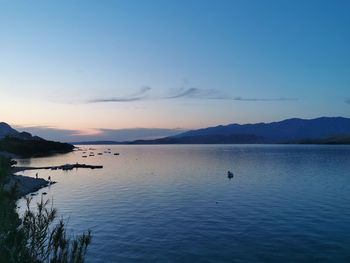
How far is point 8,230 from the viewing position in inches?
608

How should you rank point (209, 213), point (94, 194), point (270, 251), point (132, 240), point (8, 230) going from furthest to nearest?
point (94, 194), point (209, 213), point (132, 240), point (270, 251), point (8, 230)

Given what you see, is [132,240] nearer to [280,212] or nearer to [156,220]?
[156,220]

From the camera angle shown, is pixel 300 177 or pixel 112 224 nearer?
pixel 112 224

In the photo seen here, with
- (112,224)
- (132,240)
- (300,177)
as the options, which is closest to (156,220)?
(112,224)

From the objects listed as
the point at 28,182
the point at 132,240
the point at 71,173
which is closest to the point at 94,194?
the point at 28,182

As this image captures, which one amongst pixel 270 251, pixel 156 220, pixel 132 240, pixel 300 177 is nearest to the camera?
pixel 270 251

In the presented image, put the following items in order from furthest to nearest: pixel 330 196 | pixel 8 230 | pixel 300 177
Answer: pixel 300 177, pixel 330 196, pixel 8 230

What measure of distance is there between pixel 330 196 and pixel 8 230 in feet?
203

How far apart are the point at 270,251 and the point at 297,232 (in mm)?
7921

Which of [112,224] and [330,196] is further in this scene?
[330,196]

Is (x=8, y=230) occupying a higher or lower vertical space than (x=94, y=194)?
higher

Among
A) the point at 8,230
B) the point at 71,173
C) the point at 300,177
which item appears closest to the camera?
the point at 8,230

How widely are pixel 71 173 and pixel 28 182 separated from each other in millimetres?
31053

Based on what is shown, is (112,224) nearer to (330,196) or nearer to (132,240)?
(132,240)
